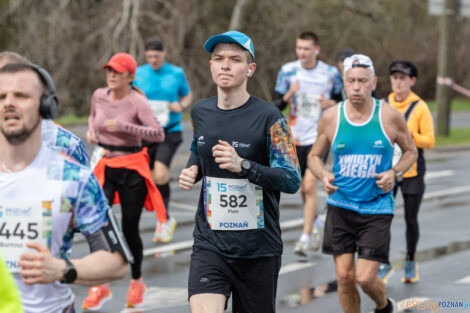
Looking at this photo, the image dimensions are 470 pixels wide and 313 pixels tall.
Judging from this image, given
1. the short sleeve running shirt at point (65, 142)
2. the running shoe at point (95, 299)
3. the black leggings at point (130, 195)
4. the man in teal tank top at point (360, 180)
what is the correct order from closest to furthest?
the short sleeve running shirt at point (65, 142), the man in teal tank top at point (360, 180), the running shoe at point (95, 299), the black leggings at point (130, 195)

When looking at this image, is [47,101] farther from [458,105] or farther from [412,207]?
[458,105]

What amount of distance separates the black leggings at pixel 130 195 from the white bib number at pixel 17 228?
13.3 ft

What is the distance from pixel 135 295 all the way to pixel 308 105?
3.72 metres

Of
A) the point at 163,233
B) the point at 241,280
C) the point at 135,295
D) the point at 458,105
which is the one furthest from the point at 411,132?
the point at 458,105

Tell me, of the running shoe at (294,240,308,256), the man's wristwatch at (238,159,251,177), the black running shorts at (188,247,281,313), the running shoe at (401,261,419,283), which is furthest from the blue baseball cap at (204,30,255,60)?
the running shoe at (294,240,308,256)

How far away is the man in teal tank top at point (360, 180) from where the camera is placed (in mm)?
6227

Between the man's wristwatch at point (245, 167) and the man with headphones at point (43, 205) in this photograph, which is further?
the man's wristwatch at point (245, 167)

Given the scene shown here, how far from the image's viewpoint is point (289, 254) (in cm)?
941

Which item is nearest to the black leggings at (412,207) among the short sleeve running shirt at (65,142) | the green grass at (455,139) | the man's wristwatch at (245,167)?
the man's wristwatch at (245,167)

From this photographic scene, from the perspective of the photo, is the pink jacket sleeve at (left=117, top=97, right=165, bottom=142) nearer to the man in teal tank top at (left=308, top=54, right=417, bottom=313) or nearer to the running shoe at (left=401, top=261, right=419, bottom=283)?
the man in teal tank top at (left=308, top=54, right=417, bottom=313)

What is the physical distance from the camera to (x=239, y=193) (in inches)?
192

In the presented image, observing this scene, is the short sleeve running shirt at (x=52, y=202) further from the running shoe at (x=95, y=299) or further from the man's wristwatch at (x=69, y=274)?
the running shoe at (x=95, y=299)

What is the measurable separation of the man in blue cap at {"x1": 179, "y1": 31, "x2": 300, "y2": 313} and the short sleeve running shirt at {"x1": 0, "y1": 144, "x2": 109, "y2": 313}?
1.50m

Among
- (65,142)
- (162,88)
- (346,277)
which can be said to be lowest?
(346,277)
